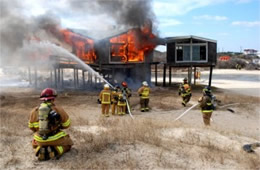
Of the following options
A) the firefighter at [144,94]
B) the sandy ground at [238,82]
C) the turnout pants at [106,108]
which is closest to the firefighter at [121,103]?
the turnout pants at [106,108]

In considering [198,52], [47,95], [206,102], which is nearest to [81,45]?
[198,52]

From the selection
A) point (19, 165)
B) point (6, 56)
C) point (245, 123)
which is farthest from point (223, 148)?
point (6, 56)

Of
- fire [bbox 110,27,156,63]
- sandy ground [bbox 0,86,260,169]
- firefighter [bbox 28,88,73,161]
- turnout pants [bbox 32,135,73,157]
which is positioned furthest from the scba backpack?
fire [bbox 110,27,156,63]

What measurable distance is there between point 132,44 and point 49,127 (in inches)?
845

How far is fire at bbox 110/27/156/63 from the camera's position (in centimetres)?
2538

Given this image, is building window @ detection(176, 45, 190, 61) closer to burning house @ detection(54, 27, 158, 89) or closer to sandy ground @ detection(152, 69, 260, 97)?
burning house @ detection(54, 27, 158, 89)

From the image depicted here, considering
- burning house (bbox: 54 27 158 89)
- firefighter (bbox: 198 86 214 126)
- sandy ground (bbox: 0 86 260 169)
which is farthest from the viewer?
burning house (bbox: 54 27 158 89)

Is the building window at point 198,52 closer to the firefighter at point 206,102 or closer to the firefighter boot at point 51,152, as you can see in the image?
the firefighter at point 206,102

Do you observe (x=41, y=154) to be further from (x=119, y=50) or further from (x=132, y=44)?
(x=132, y=44)

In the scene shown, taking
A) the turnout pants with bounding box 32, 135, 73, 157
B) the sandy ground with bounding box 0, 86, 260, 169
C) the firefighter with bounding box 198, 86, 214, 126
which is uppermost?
the firefighter with bounding box 198, 86, 214, 126

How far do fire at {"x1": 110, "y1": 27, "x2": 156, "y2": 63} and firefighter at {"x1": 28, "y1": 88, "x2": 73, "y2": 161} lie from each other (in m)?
19.7

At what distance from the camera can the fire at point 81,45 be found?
25.9 metres

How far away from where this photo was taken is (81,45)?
27.7 metres

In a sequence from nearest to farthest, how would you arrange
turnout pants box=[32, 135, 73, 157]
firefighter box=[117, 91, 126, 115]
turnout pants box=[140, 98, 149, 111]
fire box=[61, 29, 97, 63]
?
turnout pants box=[32, 135, 73, 157]
firefighter box=[117, 91, 126, 115]
turnout pants box=[140, 98, 149, 111]
fire box=[61, 29, 97, 63]
